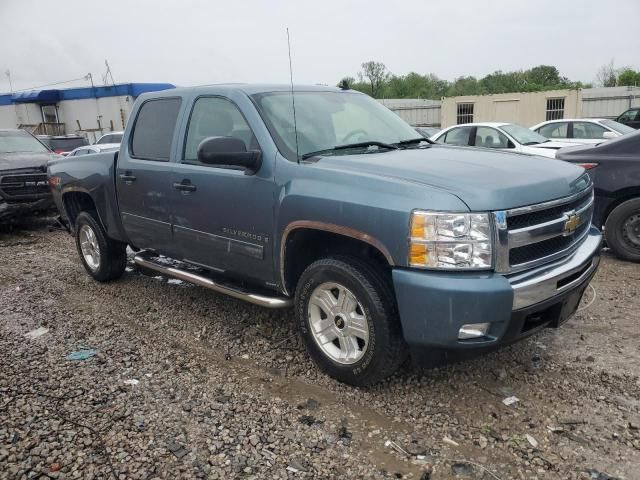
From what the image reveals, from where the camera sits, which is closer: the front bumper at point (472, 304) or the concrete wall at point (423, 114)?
the front bumper at point (472, 304)

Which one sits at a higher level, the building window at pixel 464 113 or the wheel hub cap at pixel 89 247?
the building window at pixel 464 113

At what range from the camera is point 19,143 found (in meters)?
10.2

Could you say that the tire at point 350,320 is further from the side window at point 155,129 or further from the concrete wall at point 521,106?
the concrete wall at point 521,106

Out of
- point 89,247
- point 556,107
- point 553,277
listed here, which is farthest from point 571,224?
point 556,107

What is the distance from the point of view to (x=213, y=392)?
136 inches

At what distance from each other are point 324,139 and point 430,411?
1.94m

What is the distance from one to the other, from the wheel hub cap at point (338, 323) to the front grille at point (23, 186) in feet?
23.6

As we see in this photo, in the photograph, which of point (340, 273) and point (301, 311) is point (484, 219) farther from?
point (301, 311)

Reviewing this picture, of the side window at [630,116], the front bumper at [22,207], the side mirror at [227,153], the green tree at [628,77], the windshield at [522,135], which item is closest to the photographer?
the side mirror at [227,153]

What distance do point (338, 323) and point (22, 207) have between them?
24.0 ft

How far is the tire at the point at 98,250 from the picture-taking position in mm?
5660

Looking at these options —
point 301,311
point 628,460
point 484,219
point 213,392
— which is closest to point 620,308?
point 628,460

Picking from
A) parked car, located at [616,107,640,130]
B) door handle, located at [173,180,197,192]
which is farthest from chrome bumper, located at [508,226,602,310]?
parked car, located at [616,107,640,130]

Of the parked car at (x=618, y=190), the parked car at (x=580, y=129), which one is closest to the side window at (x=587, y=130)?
the parked car at (x=580, y=129)
